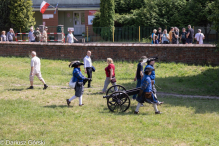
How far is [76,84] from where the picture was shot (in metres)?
10.9

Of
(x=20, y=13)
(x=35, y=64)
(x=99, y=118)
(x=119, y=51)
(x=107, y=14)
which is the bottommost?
(x=99, y=118)

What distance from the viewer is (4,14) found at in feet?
108

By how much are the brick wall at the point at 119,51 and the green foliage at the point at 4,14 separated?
40.2ft

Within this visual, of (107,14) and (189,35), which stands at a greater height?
(107,14)

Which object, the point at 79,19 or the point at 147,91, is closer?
the point at 147,91

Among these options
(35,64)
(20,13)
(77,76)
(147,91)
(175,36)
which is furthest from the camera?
(20,13)

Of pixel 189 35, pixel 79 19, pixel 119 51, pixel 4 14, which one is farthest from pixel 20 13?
pixel 189 35

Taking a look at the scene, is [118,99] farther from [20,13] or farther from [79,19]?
[79,19]

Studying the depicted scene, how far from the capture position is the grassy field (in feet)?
26.7

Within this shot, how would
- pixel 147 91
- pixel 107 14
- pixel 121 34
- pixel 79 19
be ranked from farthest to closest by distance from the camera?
pixel 79 19
pixel 107 14
pixel 121 34
pixel 147 91

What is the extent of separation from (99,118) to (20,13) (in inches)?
964

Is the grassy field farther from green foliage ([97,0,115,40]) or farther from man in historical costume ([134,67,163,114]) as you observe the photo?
green foliage ([97,0,115,40])

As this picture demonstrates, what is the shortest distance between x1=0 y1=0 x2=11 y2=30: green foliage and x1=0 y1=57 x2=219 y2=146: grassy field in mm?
18588

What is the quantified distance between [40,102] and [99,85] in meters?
4.25
